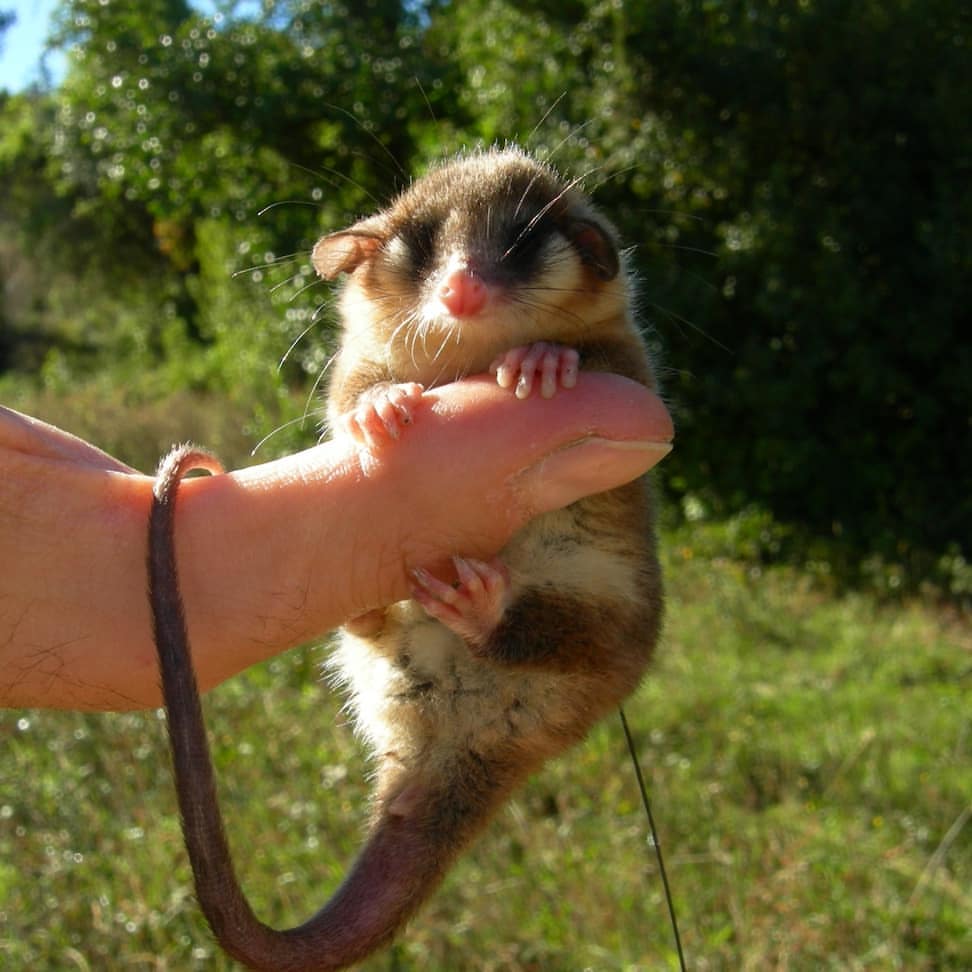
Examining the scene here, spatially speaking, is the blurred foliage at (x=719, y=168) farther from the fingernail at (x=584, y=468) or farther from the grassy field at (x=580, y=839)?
the fingernail at (x=584, y=468)

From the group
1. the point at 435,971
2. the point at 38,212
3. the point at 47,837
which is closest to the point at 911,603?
the point at 435,971

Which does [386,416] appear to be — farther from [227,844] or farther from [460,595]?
[227,844]

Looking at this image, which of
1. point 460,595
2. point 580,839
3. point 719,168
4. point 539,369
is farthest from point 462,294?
point 719,168

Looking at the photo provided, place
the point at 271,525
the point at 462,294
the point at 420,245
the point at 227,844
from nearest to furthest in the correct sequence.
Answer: the point at 227,844 < the point at 271,525 < the point at 462,294 < the point at 420,245

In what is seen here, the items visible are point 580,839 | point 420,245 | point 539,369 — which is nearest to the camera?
point 539,369

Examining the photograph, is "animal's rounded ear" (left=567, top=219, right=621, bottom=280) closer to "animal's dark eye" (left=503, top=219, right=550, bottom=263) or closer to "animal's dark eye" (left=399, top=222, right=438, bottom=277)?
"animal's dark eye" (left=503, top=219, right=550, bottom=263)

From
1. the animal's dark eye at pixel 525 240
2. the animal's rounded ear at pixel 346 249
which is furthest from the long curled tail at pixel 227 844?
the animal's dark eye at pixel 525 240
